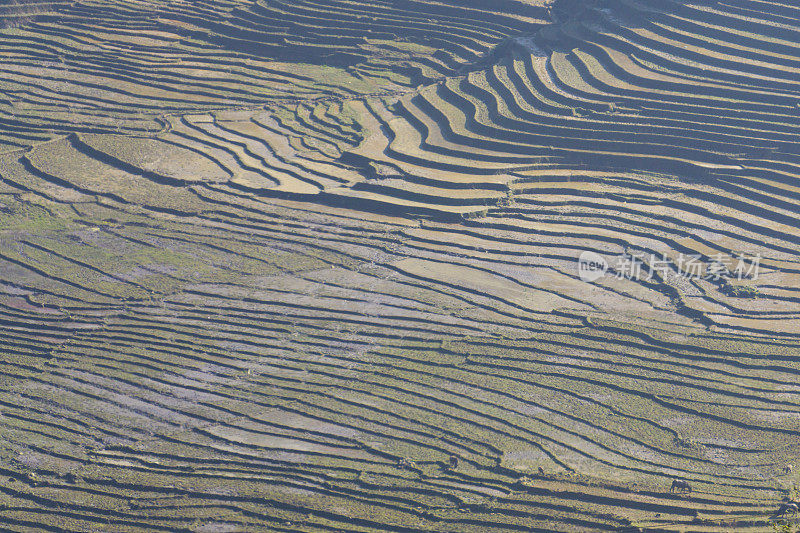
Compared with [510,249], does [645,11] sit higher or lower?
higher

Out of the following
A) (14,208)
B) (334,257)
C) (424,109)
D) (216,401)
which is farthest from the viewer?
(424,109)

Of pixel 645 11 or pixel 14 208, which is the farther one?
pixel 645 11

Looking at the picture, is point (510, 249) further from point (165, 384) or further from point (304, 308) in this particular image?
point (165, 384)

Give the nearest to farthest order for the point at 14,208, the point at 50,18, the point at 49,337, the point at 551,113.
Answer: the point at 49,337, the point at 14,208, the point at 551,113, the point at 50,18

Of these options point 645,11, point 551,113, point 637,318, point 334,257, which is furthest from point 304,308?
point 645,11

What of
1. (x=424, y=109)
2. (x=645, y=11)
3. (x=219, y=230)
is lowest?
(x=219, y=230)

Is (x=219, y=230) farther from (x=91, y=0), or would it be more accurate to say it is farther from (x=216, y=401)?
(x=91, y=0)
